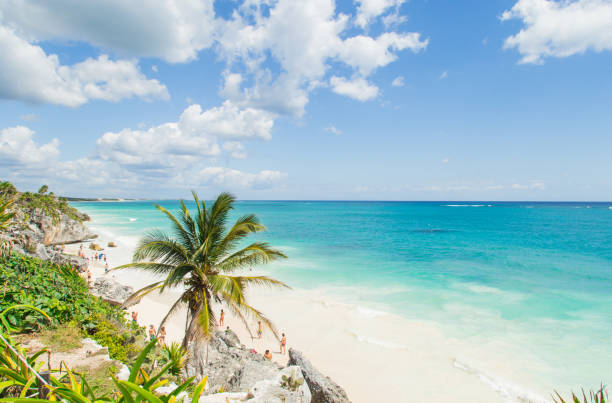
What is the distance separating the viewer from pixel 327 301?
855 inches

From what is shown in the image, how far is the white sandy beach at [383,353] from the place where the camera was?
39.1ft

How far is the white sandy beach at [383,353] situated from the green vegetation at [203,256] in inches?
249

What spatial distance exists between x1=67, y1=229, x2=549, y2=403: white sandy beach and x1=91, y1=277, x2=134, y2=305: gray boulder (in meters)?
1.84

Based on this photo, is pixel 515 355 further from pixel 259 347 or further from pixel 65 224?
pixel 65 224

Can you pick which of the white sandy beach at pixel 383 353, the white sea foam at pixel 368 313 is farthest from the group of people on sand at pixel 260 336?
the white sea foam at pixel 368 313

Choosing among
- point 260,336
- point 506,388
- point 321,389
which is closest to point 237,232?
point 321,389

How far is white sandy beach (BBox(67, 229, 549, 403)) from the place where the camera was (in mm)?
11922

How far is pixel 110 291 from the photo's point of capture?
17.6 metres

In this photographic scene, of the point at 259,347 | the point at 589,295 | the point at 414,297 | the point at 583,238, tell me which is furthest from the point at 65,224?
the point at 583,238

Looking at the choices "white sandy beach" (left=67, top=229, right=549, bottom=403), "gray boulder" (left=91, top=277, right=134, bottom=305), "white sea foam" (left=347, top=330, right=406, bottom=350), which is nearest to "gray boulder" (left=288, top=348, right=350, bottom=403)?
"white sandy beach" (left=67, top=229, right=549, bottom=403)

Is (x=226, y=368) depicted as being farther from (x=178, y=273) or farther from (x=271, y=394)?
(x=271, y=394)

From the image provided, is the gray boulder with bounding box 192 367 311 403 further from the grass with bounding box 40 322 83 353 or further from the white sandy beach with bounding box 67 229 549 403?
the white sandy beach with bounding box 67 229 549 403

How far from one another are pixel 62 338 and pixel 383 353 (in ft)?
42.5

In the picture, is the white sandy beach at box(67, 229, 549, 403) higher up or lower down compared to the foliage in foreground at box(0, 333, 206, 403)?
lower down
